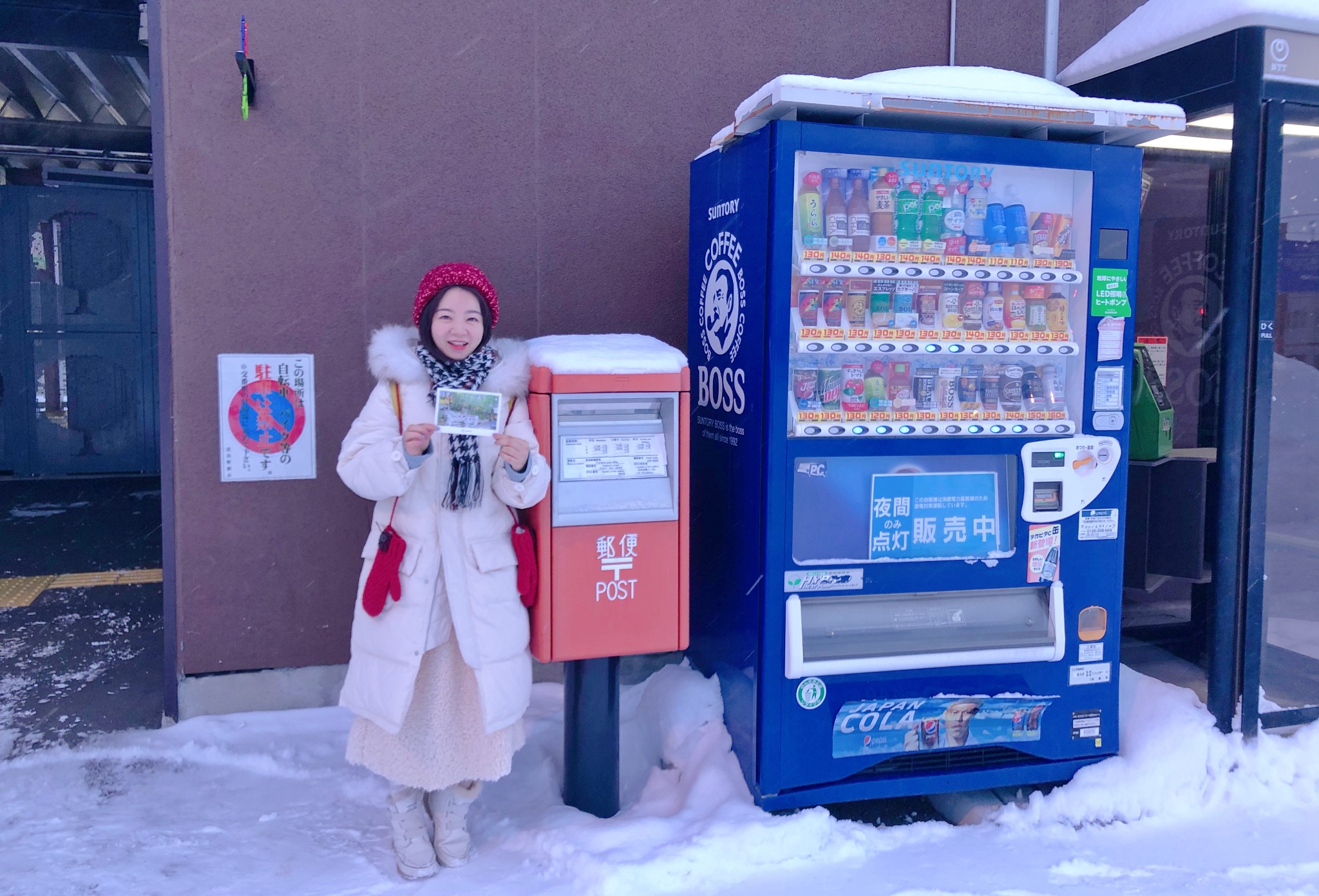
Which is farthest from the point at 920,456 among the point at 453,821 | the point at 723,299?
the point at 453,821

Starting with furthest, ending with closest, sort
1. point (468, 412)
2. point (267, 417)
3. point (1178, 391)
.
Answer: point (1178, 391) < point (267, 417) < point (468, 412)

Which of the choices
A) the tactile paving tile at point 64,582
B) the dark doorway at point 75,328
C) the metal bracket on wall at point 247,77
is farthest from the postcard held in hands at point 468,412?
the dark doorway at point 75,328

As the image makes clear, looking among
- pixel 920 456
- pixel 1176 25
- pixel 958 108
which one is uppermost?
pixel 1176 25

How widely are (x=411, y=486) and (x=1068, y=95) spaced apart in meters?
2.64

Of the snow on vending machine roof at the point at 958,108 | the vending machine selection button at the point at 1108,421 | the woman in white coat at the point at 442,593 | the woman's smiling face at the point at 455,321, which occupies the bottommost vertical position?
the woman in white coat at the point at 442,593

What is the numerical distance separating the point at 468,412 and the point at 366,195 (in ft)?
5.77

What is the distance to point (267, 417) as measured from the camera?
3.86m

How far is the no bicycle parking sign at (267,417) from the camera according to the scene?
3.81 m

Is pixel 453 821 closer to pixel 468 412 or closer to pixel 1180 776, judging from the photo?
pixel 468 412

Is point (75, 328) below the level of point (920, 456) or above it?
above

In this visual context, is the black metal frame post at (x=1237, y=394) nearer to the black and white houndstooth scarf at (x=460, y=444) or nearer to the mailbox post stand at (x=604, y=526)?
the mailbox post stand at (x=604, y=526)

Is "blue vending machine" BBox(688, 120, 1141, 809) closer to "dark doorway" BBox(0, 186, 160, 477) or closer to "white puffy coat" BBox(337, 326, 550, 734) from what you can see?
"white puffy coat" BBox(337, 326, 550, 734)

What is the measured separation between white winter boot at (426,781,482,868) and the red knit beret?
1495 millimetres

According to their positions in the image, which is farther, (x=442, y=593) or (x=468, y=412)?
(x=442, y=593)
